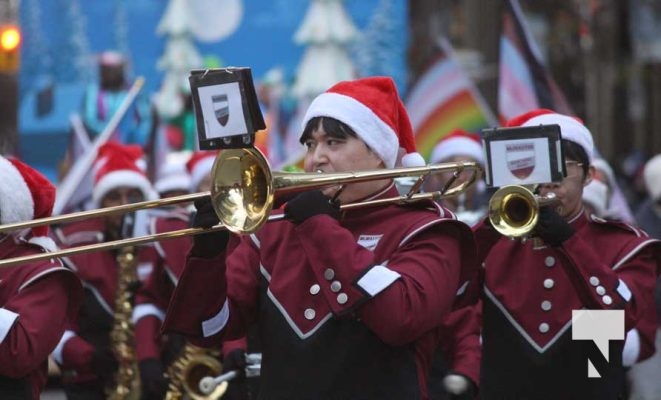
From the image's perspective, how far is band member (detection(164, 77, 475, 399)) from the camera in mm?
5117

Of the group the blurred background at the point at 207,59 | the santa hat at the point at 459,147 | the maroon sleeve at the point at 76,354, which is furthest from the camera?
the blurred background at the point at 207,59

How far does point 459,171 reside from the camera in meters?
5.80

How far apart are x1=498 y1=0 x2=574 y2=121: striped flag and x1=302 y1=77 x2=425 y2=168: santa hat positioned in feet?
15.8

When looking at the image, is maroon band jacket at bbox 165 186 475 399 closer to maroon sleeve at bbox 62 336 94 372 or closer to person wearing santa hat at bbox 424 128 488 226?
maroon sleeve at bbox 62 336 94 372

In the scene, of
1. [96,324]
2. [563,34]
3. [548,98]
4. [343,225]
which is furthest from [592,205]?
[563,34]

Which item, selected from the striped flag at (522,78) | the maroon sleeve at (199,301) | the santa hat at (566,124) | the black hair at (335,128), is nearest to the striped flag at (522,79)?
the striped flag at (522,78)

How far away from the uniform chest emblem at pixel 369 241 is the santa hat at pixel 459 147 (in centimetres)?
467

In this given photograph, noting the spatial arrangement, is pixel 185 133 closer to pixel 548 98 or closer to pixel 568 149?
pixel 548 98

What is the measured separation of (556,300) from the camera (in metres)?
6.14

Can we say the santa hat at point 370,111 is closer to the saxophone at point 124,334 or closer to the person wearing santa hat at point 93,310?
the person wearing santa hat at point 93,310

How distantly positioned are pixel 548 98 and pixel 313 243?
5588 millimetres

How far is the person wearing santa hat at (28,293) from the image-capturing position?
5.46m

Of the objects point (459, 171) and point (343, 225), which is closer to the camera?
point (343, 225)

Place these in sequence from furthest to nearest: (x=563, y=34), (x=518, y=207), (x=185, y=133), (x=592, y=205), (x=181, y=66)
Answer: (x=563, y=34), (x=181, y=66), (x=185, y=133), (x=592, y=205), (x=518, y=207)
